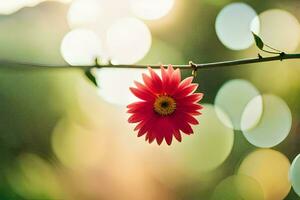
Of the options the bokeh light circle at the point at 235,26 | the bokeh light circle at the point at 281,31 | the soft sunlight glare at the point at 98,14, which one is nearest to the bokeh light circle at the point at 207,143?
the bokeh light circle at the point at 235,26

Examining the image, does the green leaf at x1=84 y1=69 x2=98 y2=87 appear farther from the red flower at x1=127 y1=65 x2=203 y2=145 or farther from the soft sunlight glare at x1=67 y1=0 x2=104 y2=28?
→ the soft sunlight glare at x1=67 y1=0 x2=104 y2=28

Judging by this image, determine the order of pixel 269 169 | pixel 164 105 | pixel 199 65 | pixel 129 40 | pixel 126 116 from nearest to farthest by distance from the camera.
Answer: pixel 199 65
pixel 164 105
pixel 129 40
pixel 126 116
pixel 269 169

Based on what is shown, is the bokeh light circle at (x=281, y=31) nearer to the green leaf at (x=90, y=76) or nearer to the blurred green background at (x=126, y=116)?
the blurred green background at (x=126, y=116)

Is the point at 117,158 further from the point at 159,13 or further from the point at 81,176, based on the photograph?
the point at 159,13

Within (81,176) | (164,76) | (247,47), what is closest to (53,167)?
(81,176)

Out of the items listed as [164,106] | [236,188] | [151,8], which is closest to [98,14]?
[151,8]

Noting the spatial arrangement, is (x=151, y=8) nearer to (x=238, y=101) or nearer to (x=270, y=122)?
(x=238, y=101)
